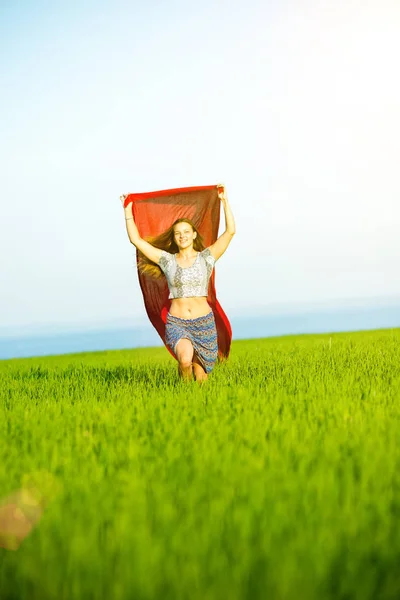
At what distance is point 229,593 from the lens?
7.07 feet

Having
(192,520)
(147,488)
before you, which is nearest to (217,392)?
(147,488)

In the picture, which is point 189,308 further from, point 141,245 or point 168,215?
point 168,215

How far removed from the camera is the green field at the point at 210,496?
7.47 ft

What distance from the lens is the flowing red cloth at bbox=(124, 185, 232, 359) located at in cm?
788

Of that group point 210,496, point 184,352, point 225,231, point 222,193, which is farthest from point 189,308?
point 210,496

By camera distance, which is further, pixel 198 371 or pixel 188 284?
pixel 198 371

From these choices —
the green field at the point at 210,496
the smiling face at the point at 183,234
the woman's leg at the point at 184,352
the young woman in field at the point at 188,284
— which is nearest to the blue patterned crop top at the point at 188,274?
the young woman in field at the point at 188,284

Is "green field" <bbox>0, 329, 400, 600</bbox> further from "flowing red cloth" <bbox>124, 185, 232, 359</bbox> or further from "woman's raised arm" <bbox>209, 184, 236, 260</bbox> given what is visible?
"flowing red cloth" <bbox>124, 185, 232, 359</bbox>

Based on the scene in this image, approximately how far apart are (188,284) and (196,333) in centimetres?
59

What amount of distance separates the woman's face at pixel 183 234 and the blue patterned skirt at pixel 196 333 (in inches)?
34.1

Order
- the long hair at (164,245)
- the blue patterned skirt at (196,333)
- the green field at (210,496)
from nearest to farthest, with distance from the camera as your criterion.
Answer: the green field at (210,496)
the blue patterned skirt at (196,333)
the long hair at (164,245)

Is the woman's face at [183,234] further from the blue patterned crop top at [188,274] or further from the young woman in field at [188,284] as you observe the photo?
the blue patterned crop top at [188,274]

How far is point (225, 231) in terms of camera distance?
286 inches

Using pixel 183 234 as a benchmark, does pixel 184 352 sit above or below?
below
